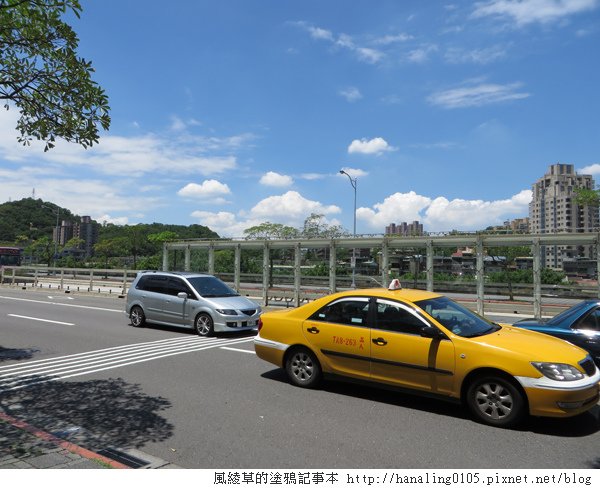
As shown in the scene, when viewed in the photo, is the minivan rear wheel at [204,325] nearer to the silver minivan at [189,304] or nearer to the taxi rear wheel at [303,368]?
the silver minivan at [189,304]

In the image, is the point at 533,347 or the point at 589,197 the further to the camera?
the point at 589,197

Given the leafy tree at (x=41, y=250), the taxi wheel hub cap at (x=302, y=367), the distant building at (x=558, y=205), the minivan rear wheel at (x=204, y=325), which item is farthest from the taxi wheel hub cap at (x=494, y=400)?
the leafy tree at (x=41, y=250)

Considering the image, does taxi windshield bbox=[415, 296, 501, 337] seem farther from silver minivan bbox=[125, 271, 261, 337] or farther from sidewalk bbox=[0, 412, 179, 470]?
silver minivan bbox=[125, 271, 261, 337]

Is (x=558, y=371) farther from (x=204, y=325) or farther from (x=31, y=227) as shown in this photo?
(x=31, y=227)

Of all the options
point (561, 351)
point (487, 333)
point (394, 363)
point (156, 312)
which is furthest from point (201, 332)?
point (561, 351)

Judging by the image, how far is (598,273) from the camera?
13.9m

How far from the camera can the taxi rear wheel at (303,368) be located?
21.5 ft

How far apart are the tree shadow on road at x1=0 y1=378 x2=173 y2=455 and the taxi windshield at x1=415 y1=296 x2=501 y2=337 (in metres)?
3.51

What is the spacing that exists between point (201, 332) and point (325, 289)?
846 centimetres

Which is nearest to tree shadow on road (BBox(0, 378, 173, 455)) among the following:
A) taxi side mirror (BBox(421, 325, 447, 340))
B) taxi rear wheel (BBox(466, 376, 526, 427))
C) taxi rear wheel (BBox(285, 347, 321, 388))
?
taxi rear wheel (BBox(285, 347, 321, 388))

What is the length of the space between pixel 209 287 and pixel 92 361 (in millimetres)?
4420

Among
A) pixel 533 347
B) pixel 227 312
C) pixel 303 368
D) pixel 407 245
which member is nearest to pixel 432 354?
pixel 533 347

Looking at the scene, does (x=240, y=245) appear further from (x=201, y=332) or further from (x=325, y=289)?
(x=201, y=332)

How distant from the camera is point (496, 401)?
5082 mm
